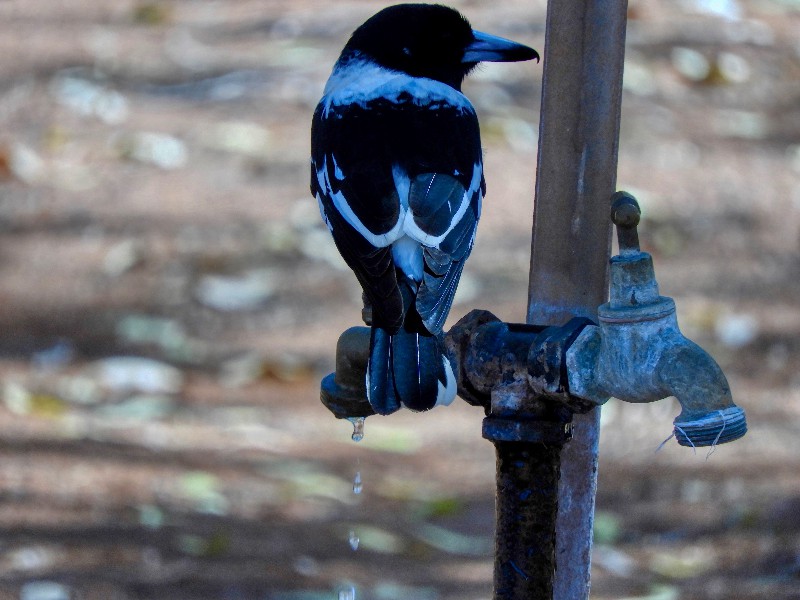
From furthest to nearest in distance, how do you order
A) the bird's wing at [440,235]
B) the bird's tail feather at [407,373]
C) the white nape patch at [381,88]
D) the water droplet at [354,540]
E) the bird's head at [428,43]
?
the water droplet at [354,540] < the bird's head at [428,43] < the white nape patch at [381,88] < the bird's wing at [440,235] < the bird's tail feather at [407,373]

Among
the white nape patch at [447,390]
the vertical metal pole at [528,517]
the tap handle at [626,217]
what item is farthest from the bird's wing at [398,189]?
the tap handle at [626,217]

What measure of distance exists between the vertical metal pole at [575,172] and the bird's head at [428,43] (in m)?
0.63

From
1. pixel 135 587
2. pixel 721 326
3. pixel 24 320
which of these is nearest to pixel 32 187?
pixel 24 320

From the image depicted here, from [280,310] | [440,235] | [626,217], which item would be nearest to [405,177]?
[440,235]

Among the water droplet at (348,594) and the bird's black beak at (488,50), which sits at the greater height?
the bird's black beak at (488,50)

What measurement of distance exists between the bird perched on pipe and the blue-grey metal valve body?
285 mm

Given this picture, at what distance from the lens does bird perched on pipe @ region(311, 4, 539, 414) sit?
93.0 inches

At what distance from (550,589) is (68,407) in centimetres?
244

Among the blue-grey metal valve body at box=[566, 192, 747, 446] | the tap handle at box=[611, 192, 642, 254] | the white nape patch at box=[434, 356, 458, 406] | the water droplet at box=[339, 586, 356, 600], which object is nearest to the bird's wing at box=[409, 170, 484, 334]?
the white nape patch at box=[434, 356, 458, 406]

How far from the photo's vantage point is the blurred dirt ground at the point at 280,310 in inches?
141

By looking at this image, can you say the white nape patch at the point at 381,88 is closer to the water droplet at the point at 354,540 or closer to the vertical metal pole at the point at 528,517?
the vertical metal pole at the point at 528,517

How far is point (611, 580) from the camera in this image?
3.46 m

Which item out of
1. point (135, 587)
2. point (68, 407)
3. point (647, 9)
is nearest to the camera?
point (135, 587)

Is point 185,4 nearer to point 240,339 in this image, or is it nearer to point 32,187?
point 32,187
